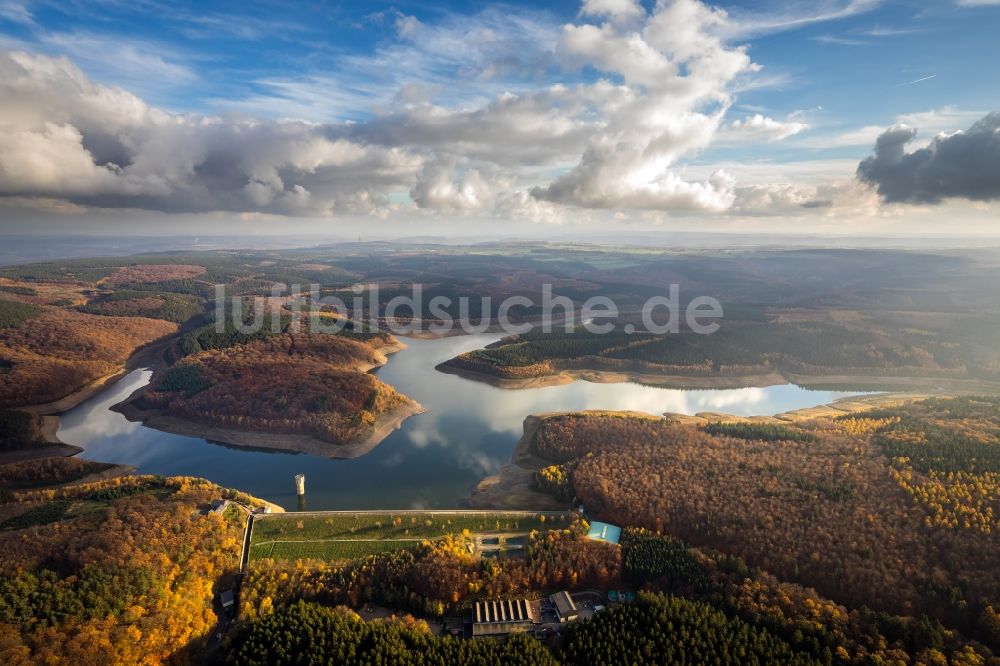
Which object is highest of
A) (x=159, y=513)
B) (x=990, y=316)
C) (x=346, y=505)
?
(x=990, y=316)

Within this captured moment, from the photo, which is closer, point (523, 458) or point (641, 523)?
point (641, 523)

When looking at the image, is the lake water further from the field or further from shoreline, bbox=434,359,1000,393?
the field

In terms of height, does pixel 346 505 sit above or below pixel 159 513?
below

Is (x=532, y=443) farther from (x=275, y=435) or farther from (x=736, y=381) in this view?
(x=736, y=381)

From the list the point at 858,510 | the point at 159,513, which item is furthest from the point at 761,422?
the point at 159,513

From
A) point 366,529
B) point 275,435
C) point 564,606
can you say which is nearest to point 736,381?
point 564,606

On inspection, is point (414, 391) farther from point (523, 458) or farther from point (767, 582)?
point (767, 582)

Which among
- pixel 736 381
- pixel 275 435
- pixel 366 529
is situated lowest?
pixel 366 529
